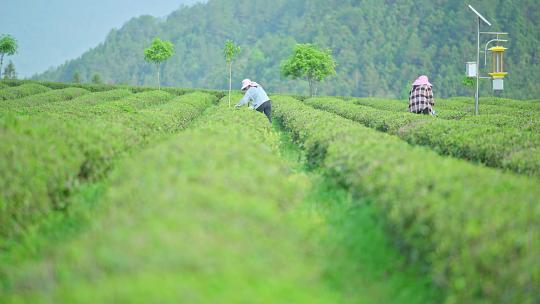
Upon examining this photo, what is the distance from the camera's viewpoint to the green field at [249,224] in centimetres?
326

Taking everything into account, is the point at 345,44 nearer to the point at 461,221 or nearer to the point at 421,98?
the point at 421,98

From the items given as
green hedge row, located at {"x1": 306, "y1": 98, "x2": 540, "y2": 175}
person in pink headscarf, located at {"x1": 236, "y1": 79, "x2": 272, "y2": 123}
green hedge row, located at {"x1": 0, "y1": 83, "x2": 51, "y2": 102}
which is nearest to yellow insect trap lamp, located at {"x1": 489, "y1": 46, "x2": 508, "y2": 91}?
green hedge row, located at {"x1": 306, "y1": 98, "x2": 540, "y2": 175}

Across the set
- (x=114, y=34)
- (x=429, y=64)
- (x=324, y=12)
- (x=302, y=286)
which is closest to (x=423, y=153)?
(x=302, y=286)

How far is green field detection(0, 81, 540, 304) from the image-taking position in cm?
326

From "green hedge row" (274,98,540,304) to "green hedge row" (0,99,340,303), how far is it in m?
0.81

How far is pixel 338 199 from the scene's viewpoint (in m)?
7.28

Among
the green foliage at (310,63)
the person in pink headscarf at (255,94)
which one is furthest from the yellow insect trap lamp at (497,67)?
the green foliage at (310,63)

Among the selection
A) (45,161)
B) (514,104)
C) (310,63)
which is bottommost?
(45,161)

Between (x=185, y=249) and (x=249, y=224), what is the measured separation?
2.41ft

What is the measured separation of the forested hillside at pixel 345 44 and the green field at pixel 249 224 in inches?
3285

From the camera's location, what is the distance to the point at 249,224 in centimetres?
397

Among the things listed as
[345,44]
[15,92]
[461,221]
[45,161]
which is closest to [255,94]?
[45,161]

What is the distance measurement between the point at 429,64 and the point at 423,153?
304ft

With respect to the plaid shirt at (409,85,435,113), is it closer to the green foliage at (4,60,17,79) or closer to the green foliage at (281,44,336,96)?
the green foliage at (281,44,336,96)
